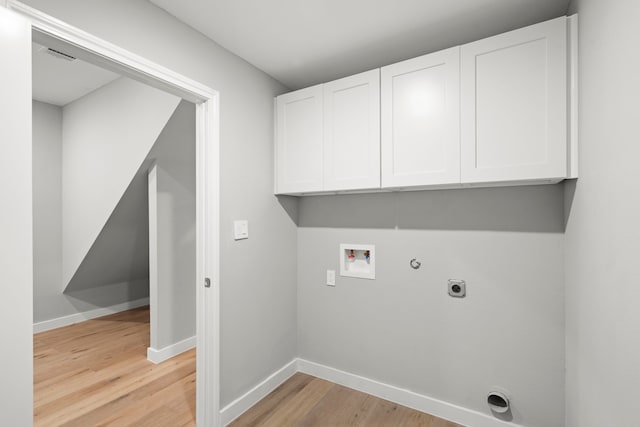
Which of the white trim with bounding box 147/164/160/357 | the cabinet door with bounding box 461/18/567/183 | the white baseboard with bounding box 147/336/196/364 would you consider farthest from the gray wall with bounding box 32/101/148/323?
the cabinet door with bounding box 461/18/567/183

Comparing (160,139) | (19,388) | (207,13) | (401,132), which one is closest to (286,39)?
(207,13)

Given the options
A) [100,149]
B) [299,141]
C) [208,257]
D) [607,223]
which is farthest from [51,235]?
[607,223]

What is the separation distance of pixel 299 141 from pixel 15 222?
1.62 meters

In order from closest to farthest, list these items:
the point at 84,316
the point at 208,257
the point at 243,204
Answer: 1. the point at 208,257
2. the point at 243,204
3. the point at 84,316

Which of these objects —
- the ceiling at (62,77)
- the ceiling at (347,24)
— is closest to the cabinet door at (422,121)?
the ceiling at (347,24)

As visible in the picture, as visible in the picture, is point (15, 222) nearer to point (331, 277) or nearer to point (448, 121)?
point (331, 277)

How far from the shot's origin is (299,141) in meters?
2.29

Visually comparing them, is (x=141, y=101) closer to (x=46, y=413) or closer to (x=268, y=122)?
(x=268, y=122)

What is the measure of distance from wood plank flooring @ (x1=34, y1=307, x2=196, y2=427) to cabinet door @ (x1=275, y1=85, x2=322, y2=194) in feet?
5.75

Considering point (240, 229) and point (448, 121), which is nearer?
point (448, 121)

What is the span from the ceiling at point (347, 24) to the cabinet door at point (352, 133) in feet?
0.75

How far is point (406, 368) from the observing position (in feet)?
7.11

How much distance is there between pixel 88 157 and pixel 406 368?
3677 millimetres

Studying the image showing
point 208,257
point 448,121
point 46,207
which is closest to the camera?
point 448,121
